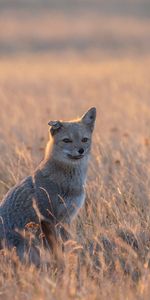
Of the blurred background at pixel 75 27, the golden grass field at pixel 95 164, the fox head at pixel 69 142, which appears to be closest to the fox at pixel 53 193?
the fox head at pixel 69 142

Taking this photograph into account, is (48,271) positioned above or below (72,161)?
below

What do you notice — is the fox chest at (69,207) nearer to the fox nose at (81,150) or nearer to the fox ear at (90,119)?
the fox nose at (81,150)

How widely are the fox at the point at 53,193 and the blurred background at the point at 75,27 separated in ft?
66.5

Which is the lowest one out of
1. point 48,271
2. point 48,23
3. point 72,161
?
point 48,271

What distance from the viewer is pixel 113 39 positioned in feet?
109

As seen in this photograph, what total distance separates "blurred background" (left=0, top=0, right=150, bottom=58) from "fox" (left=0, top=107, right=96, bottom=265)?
20.3 meters

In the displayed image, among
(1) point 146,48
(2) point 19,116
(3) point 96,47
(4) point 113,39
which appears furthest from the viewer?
(4) point 113,39

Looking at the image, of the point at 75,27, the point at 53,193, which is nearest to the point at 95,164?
the point at 53,193

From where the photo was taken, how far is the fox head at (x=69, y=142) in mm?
6297

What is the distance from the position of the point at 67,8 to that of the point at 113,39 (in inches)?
395

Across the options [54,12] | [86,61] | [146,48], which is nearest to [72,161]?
[86,61]

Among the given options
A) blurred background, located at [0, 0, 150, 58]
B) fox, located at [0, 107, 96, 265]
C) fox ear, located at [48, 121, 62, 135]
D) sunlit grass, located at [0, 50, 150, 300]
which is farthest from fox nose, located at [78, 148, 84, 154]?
blurred background, located at [0, 0, 150, 58]

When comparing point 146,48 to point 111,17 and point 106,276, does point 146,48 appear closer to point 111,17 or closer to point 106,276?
point 111,17

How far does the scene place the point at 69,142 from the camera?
6.34 m
